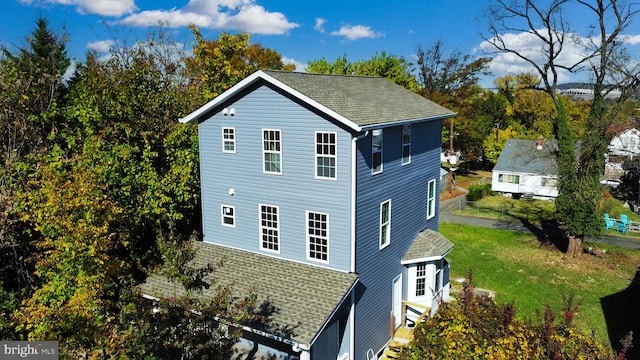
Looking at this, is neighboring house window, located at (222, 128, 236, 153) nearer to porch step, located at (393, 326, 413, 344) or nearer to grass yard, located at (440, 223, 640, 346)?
porch step, located at (393, 326, 413, 344)

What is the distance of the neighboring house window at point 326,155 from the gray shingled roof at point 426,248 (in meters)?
6.25

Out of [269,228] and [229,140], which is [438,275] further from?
[229,140]

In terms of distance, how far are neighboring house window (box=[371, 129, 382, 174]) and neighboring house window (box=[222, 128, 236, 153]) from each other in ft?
18.9

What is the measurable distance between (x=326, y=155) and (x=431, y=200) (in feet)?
30.1

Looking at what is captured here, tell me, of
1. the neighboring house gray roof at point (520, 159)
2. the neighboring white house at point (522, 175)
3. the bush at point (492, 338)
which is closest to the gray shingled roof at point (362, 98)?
the bush at point (492, 338)

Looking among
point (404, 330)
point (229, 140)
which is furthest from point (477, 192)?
point (229, 140)

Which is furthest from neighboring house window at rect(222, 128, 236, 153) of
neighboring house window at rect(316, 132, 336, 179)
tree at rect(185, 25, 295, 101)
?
tree at rect(185, 25, 295, 101)

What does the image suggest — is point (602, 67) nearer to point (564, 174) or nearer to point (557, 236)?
point (564, 174)

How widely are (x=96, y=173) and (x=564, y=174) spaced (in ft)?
95.6

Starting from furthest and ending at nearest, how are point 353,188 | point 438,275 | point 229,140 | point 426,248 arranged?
1. point 438,275
2. point 426,248
3. point 229,140
4. point 353,188

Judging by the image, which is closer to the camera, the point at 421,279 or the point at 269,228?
the point at 269,228

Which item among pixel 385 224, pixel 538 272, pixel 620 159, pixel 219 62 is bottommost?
pixel 538 272

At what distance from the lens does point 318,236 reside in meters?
16.3

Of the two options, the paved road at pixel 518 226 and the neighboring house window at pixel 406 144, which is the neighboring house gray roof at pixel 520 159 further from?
the neighboring house window at pixel 406 144
